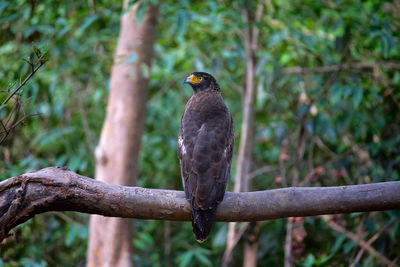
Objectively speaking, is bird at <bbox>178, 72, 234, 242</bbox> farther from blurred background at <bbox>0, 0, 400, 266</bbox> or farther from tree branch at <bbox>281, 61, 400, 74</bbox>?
tree branch at <bbox>281, 61, 400, 74</bbox>

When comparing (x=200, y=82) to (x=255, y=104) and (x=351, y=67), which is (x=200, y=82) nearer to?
(x=255, y=104)

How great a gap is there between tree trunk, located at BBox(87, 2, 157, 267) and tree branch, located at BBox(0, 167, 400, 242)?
2341 millimetres

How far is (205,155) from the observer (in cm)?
388

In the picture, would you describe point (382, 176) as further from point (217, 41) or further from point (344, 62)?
point (217, 41)

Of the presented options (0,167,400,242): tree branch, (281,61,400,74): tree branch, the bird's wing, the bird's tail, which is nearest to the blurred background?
(281,61,400,74): tree branch

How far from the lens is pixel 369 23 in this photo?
5414 millimetres

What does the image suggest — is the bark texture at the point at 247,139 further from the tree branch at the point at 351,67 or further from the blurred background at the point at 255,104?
the tree branch at the point at 351,67

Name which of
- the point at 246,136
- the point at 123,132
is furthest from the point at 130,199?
the point at 246,136

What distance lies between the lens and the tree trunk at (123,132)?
5.33 metres

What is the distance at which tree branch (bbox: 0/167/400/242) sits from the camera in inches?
116

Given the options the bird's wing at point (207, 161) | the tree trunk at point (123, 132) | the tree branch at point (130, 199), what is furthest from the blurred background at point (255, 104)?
the tree branch at point (130, 199)

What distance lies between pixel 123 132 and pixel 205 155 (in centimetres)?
180

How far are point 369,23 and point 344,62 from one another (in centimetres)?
69

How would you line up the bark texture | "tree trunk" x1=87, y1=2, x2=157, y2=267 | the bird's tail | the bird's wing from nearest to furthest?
the bird's tail < the bird's wing < "tree trunk" x1=87, y1=2, x2=157, y2=267 < the bark texture
